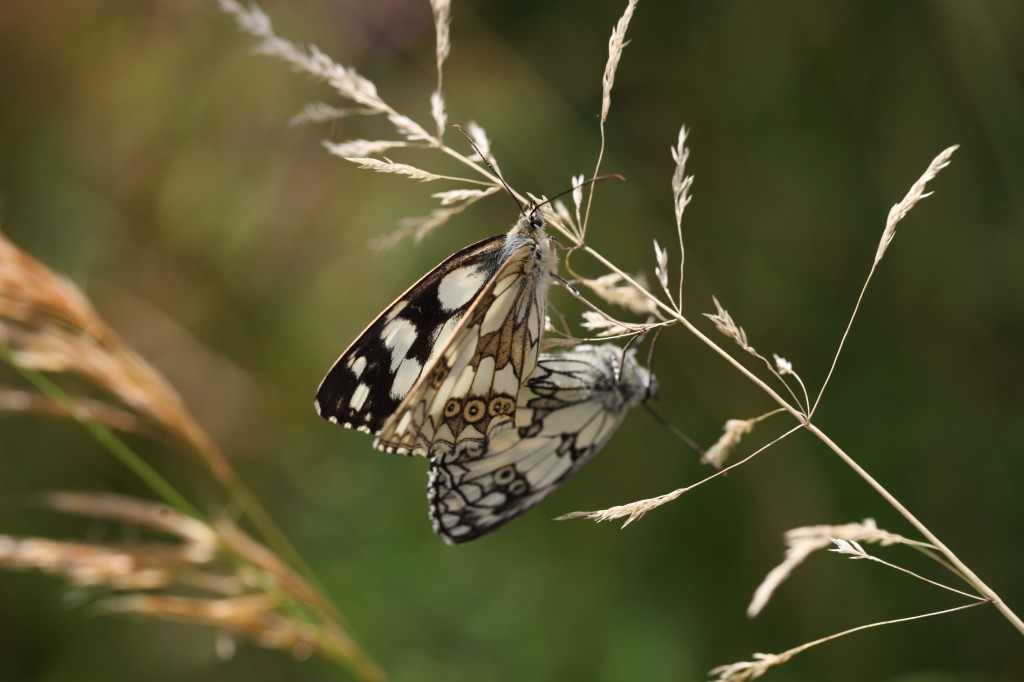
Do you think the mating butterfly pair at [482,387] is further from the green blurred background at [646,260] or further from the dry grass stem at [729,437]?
the green blurred background at [646,260]

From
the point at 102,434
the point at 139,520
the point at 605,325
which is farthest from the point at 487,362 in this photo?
the point at 139,520

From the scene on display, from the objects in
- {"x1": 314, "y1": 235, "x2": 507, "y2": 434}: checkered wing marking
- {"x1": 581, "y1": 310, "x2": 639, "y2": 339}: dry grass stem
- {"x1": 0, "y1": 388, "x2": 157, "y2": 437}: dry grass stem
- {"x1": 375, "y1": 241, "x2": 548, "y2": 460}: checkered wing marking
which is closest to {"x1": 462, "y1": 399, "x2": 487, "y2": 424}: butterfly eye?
{"x1": 375, "y1": 241, "x2": 548, "y2": 460}: checkered wing marking

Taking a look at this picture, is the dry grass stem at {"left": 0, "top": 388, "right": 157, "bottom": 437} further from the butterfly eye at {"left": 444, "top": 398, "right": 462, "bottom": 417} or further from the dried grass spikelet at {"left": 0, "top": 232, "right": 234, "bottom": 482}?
the butterfly eye at {"left": 444, "top": 398, "right": 462, "bottom": 417}

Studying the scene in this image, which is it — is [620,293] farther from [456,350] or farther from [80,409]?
[80,409]

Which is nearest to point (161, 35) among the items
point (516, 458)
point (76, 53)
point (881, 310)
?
point (76, 53)

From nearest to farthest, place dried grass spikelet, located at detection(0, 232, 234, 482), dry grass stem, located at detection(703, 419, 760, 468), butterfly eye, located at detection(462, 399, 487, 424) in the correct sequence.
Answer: dry grass stem, located at detection(703, 419, 760, 468), butterfly eye, located at detection(462, 399, 487, 424), dried grass spikelet, located at detection(0, 232, 234, 482)

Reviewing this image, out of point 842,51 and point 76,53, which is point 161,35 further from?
point 842,51
